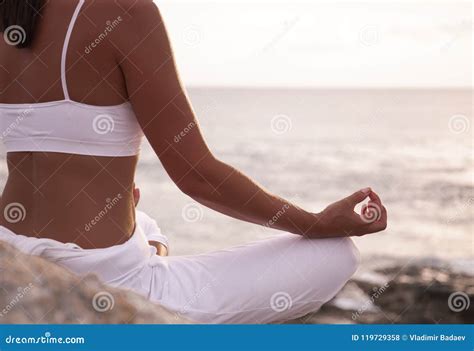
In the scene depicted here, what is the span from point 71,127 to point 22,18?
1.36 feet

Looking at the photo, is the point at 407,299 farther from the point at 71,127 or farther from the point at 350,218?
the point at 71,127

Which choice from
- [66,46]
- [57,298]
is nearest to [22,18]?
[66,46]

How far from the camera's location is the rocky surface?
757 cm

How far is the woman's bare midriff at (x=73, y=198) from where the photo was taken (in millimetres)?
2469

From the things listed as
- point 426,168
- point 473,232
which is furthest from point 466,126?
point 473,232

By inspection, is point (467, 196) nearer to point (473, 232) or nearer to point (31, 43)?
point (473, 232)

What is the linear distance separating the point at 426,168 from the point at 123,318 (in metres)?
22.0

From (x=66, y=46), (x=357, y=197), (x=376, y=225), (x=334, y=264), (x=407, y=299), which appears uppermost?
(x=66, y=46)

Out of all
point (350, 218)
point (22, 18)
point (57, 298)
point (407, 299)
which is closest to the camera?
point (57, 298)

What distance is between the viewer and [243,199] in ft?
8.23

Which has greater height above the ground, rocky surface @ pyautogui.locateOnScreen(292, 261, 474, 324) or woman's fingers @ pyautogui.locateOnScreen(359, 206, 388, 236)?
woman's fingers @ pyautogui.locateOnScreen(359, 206, 388, 236)

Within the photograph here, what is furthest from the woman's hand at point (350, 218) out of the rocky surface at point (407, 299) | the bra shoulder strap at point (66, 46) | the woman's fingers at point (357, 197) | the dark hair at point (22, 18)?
the rocky surface at point (407, 299)
